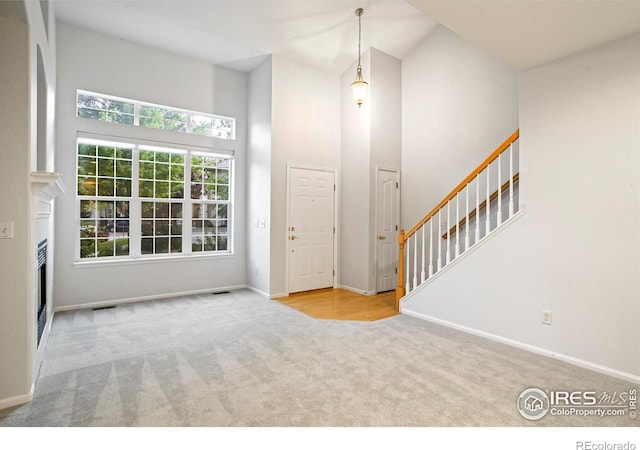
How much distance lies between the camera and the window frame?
4.49m

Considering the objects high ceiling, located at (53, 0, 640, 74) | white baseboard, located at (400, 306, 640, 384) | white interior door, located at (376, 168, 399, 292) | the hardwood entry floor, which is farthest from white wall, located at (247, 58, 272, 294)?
white baseboard, located at (400, 306, 640, 384)

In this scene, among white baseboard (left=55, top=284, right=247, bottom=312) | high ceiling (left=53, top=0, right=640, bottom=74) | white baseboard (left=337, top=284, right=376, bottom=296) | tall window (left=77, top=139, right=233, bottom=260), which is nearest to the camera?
high ceiling (left=53, top=0, right=640, bottom=74)

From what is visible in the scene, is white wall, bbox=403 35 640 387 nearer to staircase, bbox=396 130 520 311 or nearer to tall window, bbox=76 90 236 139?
staircase, bbox=396 130 520 311

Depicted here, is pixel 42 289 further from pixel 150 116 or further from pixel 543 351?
pixel 543 351

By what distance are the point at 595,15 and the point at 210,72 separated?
4.96 m

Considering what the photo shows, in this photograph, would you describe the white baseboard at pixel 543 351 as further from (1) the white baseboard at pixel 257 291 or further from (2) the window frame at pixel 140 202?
(2) the window frame at pixel 140 202

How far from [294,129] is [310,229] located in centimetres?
167

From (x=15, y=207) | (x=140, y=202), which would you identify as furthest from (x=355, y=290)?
(x=15, y=207)

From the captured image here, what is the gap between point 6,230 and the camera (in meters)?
2.22

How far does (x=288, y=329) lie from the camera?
370 centimetres

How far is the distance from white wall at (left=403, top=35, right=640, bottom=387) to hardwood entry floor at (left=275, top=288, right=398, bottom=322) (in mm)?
1348
